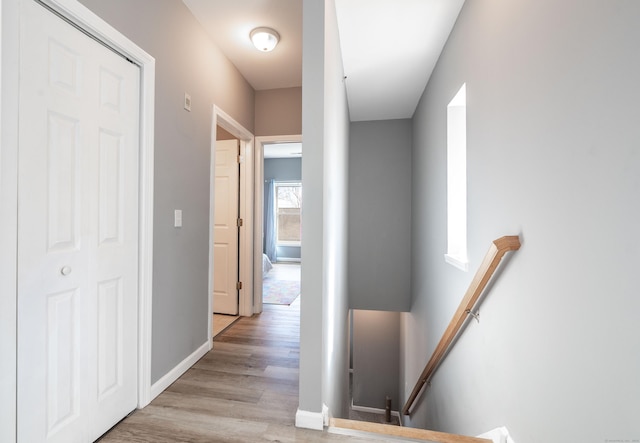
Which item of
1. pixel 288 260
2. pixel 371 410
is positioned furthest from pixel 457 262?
pixel 288 260

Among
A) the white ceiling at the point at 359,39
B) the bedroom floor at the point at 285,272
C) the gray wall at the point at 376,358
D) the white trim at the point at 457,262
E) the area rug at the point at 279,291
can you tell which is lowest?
the gray wall at the point at 376,358

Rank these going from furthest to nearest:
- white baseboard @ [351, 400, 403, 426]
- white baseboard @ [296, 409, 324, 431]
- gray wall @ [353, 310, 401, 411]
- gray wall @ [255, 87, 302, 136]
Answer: gray wall @ [353, 310, 401, 411] → white baseboard @ [351, 400, 403, 426] → gray wall @ [255, 87, 302, 136] → white baseboard @ [296, 409, 324, 431]

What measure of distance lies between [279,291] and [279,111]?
2802 mm

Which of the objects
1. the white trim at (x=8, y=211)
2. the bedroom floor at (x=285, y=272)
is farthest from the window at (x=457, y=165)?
the bedroom floor at (x=285, y=272)

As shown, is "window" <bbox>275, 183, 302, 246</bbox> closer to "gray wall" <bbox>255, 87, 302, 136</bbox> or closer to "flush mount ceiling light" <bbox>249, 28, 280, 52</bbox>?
"gray wall" <bbox>255, 87, 302, 136</bbox>

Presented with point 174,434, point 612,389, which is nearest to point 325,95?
point 612,389

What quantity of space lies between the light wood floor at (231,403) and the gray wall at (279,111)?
233 centimetres

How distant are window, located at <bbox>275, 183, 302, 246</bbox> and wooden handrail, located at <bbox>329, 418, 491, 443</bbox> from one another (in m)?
6.61

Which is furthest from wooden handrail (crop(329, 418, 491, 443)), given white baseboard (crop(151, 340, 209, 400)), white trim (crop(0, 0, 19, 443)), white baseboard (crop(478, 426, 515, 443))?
white trim (crop(0, 0, 19, 443))

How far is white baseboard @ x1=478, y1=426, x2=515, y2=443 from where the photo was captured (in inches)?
51.0

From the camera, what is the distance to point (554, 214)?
3.33 feet

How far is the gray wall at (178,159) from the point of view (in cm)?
182

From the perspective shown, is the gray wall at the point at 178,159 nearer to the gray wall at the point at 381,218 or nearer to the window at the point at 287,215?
the gray wall at the point at 381,218

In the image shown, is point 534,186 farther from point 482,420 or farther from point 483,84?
point 482,420
